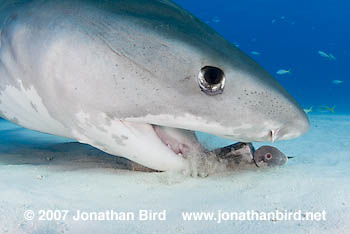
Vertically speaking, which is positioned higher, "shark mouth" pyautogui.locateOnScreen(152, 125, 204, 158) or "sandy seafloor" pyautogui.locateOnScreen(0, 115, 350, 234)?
"shark mouth" pyautogui.locateOnScreen(152, 125, 204, 158)

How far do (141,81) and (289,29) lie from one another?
446ft

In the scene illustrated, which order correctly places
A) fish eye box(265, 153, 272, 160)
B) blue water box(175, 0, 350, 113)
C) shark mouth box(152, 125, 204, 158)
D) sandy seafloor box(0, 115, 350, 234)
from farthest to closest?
blue water box(175, 0, 350, 113), fish eye box(265, 153, 272, 160), shark mouth box(152, 125, 204, 158), sandy seafloor box(0, 115, 350, 234)

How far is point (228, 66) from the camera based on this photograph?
235cm

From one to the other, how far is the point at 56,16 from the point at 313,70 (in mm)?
120545

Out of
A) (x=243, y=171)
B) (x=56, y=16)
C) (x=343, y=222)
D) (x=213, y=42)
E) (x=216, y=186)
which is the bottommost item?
(x=343, y=222)

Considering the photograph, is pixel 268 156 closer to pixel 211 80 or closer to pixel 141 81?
pixel 211 80

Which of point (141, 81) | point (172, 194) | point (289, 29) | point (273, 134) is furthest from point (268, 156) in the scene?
point (289, 29)

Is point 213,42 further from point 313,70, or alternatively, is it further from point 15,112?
point 313,70

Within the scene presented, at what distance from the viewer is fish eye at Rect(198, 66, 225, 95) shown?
2301 millimetres

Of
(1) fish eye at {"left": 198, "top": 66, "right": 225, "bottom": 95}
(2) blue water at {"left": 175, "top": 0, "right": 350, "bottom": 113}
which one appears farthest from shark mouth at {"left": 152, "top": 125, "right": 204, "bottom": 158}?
(2) blue water at {"left": 175, "top": 0, "right": 350, "bottom": 113}

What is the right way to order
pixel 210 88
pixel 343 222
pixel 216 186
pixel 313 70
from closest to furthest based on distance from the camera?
pixel 343 222
pixel 210 88
pixel 216 186
pixel 313 70

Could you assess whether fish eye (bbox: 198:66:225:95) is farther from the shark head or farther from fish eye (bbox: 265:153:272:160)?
fish eye (bbox: 265:153:272:160)

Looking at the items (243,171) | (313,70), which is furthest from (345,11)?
(243,171)

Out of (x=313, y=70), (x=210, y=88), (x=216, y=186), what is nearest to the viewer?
(x=210, y=88)
